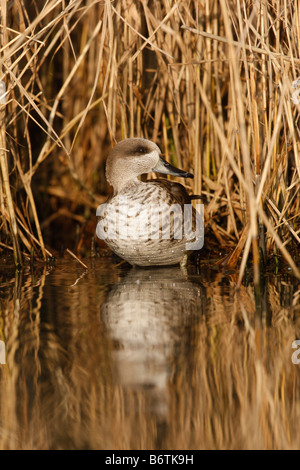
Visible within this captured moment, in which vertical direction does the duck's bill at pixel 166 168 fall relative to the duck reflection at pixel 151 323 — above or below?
above

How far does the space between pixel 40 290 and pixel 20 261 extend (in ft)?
2.10

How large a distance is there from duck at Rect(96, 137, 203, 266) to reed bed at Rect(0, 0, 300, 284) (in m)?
0.24

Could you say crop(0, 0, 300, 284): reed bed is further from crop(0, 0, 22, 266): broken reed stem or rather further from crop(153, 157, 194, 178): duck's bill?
crop(153, 157, 194, 178): duck's bill

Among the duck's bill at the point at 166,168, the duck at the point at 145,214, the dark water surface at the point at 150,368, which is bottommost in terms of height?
the dark water surface at the point at 150,368

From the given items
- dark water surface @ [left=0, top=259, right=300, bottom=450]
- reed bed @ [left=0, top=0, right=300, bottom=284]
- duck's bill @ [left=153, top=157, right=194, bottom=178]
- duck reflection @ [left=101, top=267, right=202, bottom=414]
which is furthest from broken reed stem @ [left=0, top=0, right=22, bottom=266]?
duck's bill @ [left=153, top=157, right=194, bottom=178]

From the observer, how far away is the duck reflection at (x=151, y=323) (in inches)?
85.4

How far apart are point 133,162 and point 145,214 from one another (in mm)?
425

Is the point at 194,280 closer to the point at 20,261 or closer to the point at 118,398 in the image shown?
the point at 20,261

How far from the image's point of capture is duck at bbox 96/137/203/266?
3641mm

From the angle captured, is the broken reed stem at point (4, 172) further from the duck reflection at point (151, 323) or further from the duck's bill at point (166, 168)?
the duck's bill at point (166, 168)

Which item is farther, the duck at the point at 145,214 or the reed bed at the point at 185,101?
the duck at the point at 145,214

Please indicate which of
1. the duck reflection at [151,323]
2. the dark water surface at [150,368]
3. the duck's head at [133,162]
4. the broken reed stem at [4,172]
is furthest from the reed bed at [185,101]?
the dark water surface at [150,368]

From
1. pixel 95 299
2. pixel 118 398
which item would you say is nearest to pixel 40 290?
pixel 95 299

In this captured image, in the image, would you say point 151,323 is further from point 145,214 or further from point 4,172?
point 4,172
